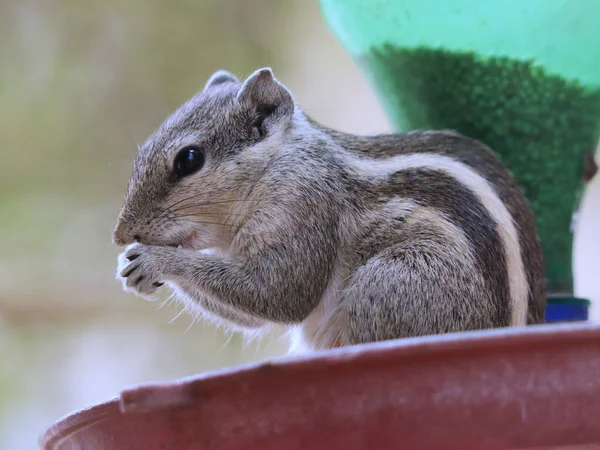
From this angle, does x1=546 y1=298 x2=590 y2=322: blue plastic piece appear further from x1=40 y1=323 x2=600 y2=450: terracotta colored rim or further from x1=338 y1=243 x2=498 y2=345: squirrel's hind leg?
x1=40 y1=323 x2=600 y2=450: terracotta colored rim

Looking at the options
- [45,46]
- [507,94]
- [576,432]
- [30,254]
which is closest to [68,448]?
[576,432]

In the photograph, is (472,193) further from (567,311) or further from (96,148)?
(96,148)

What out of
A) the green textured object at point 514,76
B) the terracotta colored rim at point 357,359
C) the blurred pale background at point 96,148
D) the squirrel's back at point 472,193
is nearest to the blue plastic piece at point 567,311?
the green textured object at point 514,76

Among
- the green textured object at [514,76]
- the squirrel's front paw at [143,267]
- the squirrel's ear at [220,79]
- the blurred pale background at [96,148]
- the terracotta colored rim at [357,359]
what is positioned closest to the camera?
the terracotta colored rim at [357,359]

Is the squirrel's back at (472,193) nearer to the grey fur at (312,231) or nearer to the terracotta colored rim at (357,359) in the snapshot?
the grey fur at (312,231)

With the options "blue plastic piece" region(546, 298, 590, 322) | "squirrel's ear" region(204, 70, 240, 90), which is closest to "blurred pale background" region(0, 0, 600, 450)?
"squirrel's ear" region(204, 70, 240, 90)
